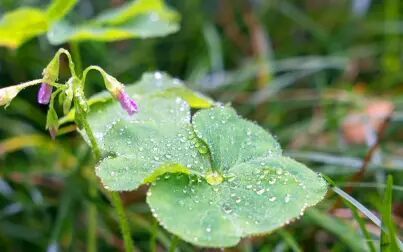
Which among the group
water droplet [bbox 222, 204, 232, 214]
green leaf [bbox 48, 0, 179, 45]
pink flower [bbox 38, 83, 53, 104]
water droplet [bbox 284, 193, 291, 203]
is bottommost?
green leaf [bbox 48, 0, 179, 45]

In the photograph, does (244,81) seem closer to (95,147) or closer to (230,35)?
(230,35)

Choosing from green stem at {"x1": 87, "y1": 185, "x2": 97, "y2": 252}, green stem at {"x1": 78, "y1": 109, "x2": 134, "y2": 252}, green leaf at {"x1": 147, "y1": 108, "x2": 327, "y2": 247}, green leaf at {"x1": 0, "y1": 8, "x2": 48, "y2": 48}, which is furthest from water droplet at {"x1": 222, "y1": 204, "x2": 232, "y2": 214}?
green leaf at {"x1": 0, "y1": 8, "x2": 48, "y2": 48}

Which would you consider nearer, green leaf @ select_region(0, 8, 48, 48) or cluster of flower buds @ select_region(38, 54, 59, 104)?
cluster of flower buds @ select_region(38, 54, 59, 104)

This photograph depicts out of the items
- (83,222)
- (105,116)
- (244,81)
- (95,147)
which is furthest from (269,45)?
(95,147)

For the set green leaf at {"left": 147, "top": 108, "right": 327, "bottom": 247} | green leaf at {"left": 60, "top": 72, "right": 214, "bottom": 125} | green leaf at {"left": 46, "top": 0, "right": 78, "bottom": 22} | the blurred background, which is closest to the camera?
green leaf at {"left": 147, "top": 108, "right": 327, "bottom": 247}

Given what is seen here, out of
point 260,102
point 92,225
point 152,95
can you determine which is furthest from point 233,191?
point 260,102

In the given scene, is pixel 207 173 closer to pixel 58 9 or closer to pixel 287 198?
pixel 287 198

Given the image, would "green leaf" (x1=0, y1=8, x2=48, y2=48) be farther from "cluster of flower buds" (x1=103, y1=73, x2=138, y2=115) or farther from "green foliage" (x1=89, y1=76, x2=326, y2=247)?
"cluster of flower buds" (x1=103, y1=73, x2=138, y2=115)

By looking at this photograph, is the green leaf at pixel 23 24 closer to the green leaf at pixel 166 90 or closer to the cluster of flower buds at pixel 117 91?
the green leaf at pixel 166 90

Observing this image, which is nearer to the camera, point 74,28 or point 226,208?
point 226,208
